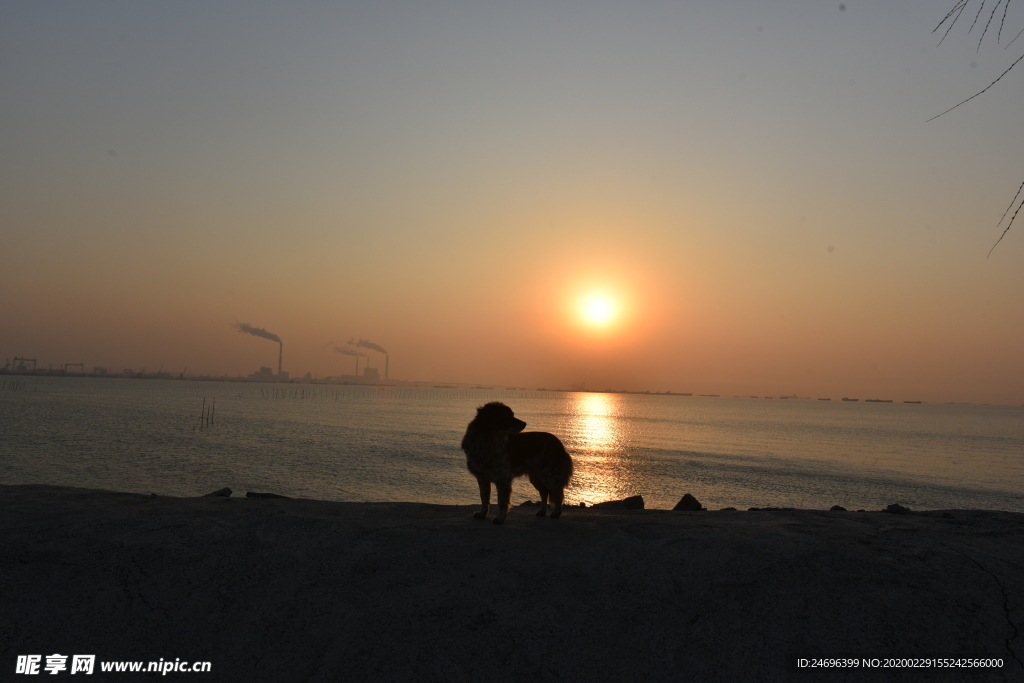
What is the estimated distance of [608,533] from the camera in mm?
7766

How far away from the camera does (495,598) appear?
6160 mm

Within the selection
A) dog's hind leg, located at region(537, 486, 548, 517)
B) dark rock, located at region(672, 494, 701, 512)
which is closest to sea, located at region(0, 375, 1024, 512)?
dark rock, located at region(672, 494, 701, 512)

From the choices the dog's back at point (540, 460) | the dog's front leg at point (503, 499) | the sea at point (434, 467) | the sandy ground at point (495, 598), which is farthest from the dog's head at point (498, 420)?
the sea at point (434, 467)

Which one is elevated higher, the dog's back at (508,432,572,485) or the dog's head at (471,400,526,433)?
the dog's head at (471,400,526,433)

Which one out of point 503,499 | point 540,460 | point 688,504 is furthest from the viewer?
point 688,504

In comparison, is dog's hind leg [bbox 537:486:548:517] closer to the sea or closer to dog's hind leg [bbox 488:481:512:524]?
dog's hind leg [bbox 488:481:512:524]

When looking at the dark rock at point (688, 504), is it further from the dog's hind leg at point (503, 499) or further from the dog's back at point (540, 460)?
the dog's hind leg at point (503, 499)

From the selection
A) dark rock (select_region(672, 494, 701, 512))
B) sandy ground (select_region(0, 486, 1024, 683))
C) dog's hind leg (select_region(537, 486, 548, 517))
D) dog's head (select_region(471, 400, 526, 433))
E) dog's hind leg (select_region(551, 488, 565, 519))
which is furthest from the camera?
dark rock (select_region(672, 494, 701, 512))

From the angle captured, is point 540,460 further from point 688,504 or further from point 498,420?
point 688,504

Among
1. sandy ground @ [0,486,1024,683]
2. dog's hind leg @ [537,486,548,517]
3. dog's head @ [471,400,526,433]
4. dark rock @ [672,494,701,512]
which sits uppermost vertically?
dog's head @ [471,400,526,433]

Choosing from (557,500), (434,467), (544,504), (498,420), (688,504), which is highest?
(498,420)

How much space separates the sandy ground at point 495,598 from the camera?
5.38 m

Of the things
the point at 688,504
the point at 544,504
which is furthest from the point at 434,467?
the point at 544,504

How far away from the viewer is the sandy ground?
5.38 m
